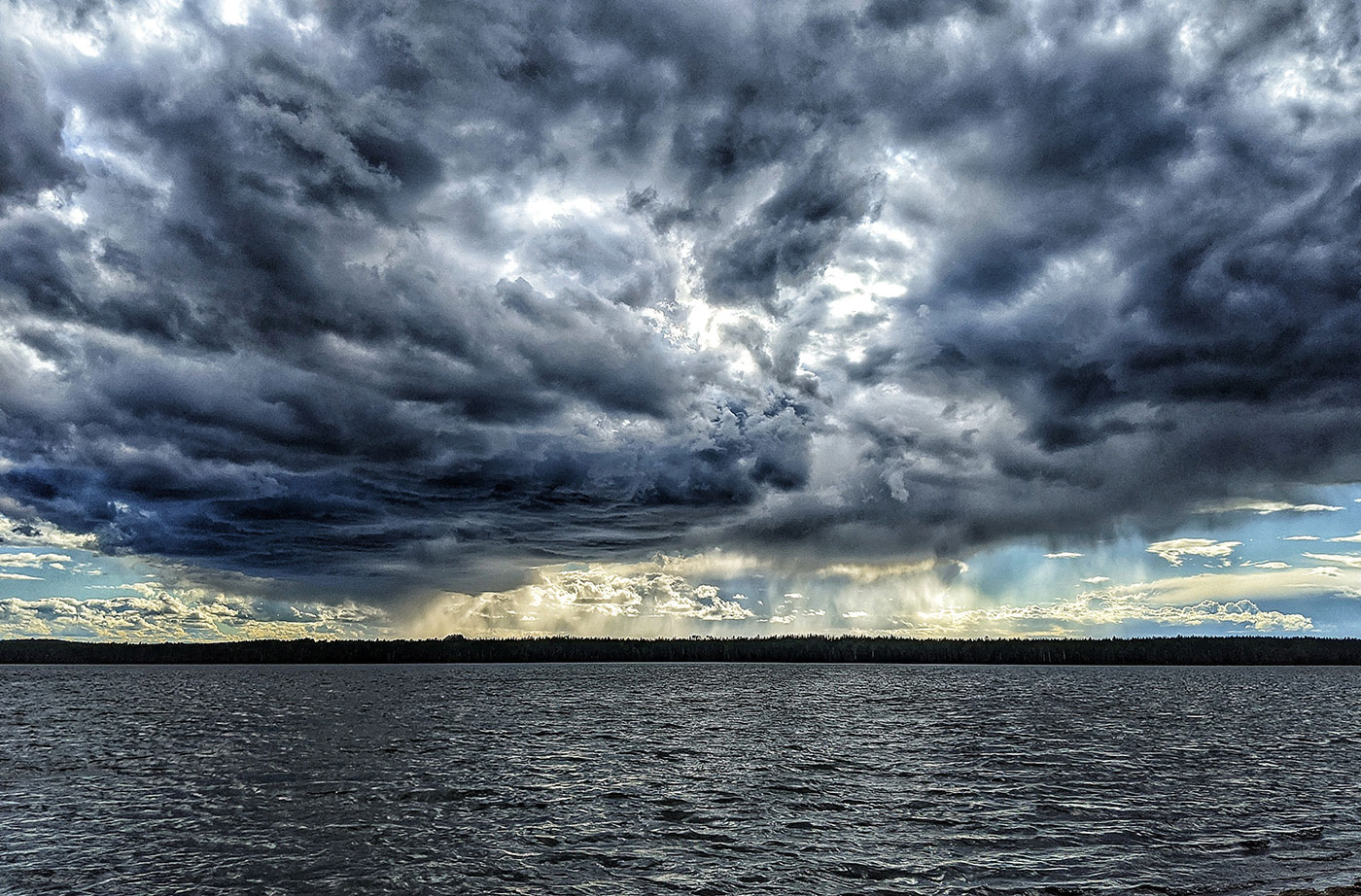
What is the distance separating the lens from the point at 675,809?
35.7 meters

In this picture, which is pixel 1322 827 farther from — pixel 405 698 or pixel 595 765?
pixel 405 698

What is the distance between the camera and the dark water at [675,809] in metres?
25.5

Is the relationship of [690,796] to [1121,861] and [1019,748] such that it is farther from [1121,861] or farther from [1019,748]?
[1019,748]

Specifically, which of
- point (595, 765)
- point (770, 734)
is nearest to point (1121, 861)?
point (595, 765)

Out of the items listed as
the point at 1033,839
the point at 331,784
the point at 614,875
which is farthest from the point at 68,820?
the point at 1033,839

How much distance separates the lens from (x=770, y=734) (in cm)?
6662

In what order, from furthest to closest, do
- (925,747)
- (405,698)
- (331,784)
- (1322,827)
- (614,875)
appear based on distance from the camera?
(405,698) → (925,747) → (331,784) → (1322,827) → (614,875)

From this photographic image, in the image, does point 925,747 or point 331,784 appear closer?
point 331,784

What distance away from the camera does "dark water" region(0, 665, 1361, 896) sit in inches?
1003

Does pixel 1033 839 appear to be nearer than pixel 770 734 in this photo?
Yes

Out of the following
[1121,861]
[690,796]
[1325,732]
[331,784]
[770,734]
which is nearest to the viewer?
[1121,861]

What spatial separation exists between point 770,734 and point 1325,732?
5228cm

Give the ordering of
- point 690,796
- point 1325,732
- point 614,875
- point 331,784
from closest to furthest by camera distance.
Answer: point 614,875
point 690,796
point 331,784
point 1325,732

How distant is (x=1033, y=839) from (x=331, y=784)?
34127 mm
